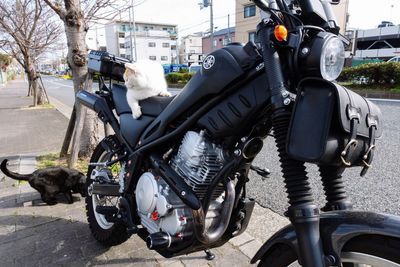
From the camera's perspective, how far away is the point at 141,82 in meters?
2.20

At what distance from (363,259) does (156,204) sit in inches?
44.4

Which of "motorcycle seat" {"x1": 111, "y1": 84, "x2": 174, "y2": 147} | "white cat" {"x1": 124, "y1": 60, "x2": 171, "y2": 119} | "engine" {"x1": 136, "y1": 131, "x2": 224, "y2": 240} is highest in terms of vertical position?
"white cat" {"x1": 124, "y1": 60, "x2": 171, "y2": 119}

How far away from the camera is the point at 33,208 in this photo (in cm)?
344

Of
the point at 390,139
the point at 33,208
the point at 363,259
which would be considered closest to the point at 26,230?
the point at 33,208

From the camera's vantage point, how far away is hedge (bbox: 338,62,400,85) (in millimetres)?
13361

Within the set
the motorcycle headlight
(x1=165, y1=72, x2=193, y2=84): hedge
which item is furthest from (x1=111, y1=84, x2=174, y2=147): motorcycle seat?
(x1=165, y1=72, x2=193, y2=84): hedge

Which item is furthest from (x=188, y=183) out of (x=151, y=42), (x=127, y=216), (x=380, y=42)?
(x=151, y=42)

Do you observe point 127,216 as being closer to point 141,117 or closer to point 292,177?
point 141,117

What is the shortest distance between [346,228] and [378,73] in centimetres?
1489

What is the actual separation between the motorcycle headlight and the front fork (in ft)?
0.37

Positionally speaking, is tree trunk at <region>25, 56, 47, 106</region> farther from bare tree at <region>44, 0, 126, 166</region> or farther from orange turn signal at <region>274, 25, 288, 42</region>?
orange turn signal at <region>274, 25, 288, 42</region>

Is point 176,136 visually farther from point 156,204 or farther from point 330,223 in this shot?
point 330,223

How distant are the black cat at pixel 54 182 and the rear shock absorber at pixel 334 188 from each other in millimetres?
2728

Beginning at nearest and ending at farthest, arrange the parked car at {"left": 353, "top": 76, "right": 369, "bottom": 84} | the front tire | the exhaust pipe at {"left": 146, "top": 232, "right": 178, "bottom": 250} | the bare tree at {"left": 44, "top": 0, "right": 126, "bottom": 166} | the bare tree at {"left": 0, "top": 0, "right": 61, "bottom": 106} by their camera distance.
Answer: the exhaust pipe at {"left": 146, "top": 232, "right": 178, "bottom": 250} → the front tire → the bare tree at {"left": 44, "top": 0, "right": 126, "bottom": 166} → the bare tree at {"left": 0, "top": 0, "right": 61, "bottom": 106} → the parked car at {"left": 353, "top": 76, "right": 369, "bottom": 84}
